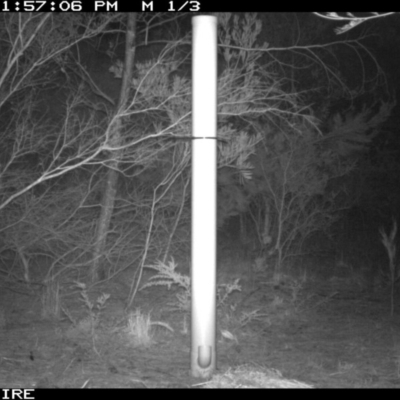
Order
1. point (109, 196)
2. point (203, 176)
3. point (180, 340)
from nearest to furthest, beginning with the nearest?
point (203, 176)
point (180, 340)
point (109, 196)

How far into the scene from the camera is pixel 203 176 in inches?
243

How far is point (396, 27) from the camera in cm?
1806

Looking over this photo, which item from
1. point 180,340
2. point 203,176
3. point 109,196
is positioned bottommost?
point 180,340

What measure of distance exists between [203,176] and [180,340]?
2.63 m

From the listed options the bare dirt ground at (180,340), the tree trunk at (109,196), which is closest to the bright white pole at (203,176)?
the bare dirt ground at (180,340)

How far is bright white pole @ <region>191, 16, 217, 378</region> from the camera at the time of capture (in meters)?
6.16

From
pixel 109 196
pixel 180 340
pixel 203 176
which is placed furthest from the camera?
pixel 109 196

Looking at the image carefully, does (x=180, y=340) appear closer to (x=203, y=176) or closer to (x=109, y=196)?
(x=203, y=176)

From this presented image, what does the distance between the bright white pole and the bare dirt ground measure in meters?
0.63

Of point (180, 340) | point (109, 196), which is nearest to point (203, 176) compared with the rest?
point (180, 340)

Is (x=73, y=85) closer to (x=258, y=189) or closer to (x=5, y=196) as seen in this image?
(x=5, y=196)

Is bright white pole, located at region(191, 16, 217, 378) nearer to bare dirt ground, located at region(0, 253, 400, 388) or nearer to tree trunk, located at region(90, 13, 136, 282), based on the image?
bare dirt ground, located at region(0, 253, 400, 388)

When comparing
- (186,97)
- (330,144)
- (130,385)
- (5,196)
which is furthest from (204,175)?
(330,144)

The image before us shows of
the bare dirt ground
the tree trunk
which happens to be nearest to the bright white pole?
the bare dirt ground
